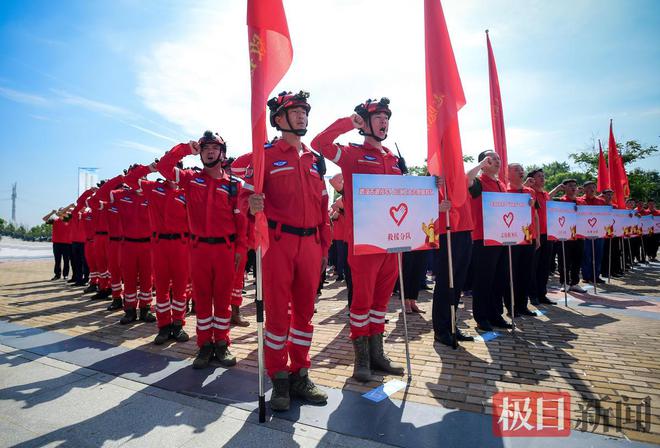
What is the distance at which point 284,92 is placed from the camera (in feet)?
11.5

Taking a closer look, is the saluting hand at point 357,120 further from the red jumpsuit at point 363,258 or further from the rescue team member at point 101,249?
the rescue team member at point 101,249

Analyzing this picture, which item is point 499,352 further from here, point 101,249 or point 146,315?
point 101,249

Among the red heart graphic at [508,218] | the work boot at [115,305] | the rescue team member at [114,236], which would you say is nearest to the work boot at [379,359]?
the red heart graphic at [508,218]

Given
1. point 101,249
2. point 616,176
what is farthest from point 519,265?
point 616,176

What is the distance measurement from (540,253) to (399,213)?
552cm

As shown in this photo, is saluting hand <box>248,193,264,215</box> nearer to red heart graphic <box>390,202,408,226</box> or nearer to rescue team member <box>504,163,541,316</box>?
red heart graphic <box>390,202,408,226</box>

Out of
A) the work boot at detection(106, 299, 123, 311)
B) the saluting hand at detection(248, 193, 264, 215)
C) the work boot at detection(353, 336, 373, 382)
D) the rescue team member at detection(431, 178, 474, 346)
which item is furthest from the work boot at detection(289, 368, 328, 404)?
the work boot at detection(106, 299, 123, 311)

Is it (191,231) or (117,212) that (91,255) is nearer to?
(117,212)

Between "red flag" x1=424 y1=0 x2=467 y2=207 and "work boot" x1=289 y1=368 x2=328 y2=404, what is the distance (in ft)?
9.21

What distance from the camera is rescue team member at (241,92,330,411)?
3.18 metres

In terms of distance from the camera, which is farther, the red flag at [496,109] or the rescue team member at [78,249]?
the rescue team member at [78,249]

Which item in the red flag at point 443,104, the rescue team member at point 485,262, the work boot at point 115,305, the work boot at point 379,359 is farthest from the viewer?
the work boot at point 115,305

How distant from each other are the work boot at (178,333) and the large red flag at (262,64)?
10.3ft

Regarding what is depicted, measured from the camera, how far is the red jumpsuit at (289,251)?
10.4ft
